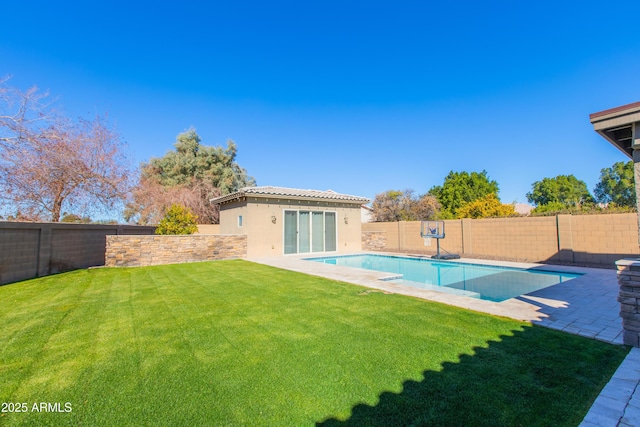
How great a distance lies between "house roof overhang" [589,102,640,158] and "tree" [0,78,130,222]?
19.6m

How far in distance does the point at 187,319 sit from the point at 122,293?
3408 mm

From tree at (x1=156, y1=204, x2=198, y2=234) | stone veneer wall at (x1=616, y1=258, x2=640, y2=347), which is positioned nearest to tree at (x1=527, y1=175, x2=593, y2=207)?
stone veneer wall at (x1=616, y1=258, x2=640, y2=347)

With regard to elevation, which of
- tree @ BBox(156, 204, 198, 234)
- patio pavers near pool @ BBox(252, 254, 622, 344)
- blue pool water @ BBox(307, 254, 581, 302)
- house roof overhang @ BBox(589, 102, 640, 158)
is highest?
house roof overhang @ BBox(589, 102, 640, 158)

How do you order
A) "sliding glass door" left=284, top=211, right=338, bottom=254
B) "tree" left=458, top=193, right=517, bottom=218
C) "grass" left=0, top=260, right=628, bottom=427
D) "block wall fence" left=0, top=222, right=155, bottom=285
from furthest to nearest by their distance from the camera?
"tree" left=458, top=193, right=517, bottom=218
"sliding glass door" left=284, top=211, right=338, bottom=254
"block wall fence" left=0, top=222, right=155, bottom=285
"grass" left=0, top=260, right=628, bottom=427

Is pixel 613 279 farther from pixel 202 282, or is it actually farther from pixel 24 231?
pixel 24 231

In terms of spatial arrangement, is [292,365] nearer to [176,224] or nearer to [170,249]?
[170,249]

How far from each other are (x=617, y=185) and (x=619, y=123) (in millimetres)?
51708

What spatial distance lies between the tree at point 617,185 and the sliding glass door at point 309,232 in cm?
4043

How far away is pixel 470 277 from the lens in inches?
429

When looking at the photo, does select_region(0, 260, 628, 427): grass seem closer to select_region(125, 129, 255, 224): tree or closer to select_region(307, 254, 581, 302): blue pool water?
select_region(307, 254, 581, 302): blue pool water

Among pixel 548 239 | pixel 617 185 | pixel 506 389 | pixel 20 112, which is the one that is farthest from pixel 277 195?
pixel 617 185

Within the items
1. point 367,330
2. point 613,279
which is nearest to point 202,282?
point 367,330

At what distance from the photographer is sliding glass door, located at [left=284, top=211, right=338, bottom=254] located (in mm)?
16344

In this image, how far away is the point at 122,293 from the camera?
289 inches
